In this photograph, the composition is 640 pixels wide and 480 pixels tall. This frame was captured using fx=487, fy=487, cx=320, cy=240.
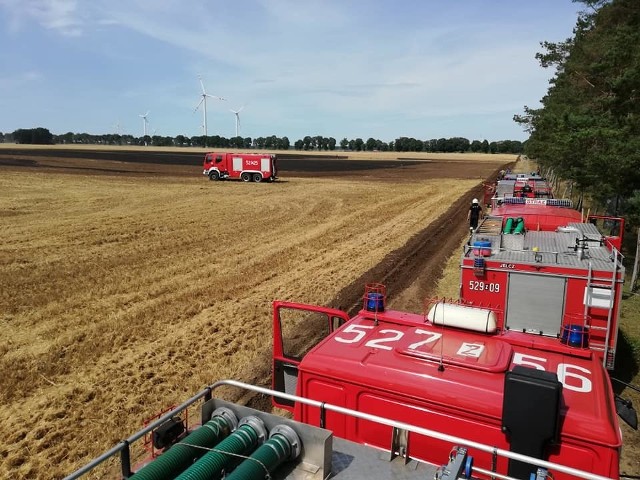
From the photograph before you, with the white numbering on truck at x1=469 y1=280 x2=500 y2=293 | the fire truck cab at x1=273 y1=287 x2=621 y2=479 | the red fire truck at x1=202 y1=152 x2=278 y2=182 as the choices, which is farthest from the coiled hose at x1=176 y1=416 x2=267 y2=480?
the red fire truck at x1=202 y1=152 x2=278 y2=182

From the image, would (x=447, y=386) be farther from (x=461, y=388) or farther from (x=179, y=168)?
(x=179, y=168)

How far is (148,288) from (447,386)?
10846 mm

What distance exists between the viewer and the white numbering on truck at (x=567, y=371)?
14.2 ft

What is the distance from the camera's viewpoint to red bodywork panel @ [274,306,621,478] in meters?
3.80

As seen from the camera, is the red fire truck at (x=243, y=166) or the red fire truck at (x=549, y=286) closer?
the red fire truck at (x=549, y=286)

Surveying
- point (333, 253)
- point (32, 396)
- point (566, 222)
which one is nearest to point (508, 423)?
point (32, 396)

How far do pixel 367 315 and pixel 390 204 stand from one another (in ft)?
89.2

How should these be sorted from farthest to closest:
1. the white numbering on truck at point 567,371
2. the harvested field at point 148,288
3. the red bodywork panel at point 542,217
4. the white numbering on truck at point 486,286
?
1. the red bodywork panel at point 542,217
2. the white numbering on truck at point 486,286
3. the harvested field at point 148,288
4. the white numbering on truck at point 567,371

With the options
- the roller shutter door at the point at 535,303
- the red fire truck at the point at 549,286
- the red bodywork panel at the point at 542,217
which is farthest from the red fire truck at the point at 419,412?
the red bodywork panel at the point at 542,217

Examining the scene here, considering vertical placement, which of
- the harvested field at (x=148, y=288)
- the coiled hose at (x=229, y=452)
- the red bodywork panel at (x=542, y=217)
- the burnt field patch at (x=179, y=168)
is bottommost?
the harvested field at (x=148, y=288)

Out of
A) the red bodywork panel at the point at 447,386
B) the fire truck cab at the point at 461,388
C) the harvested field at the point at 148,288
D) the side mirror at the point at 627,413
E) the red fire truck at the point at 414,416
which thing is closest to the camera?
the red fire truck at the point at 414,416

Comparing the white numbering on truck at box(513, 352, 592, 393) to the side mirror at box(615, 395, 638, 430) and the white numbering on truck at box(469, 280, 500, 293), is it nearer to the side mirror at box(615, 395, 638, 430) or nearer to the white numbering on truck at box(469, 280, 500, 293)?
the side mirror at box(615, 395, 638, 430)

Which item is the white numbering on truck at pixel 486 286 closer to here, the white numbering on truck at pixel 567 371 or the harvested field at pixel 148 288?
the white numbering on truck at pixel 567 371

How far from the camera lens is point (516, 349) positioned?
4.99m
